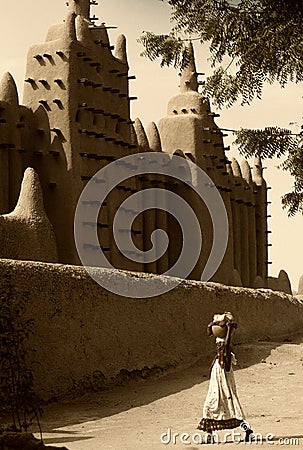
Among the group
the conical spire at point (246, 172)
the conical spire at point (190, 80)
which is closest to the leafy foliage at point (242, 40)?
the conical spire at point (190, 80)

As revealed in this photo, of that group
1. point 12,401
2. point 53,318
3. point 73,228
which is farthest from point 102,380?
point 73,228

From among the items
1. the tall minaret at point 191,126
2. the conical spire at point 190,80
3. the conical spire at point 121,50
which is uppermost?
the conical spire at point 190,80

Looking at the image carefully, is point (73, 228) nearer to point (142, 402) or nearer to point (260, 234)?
point (142, 402)

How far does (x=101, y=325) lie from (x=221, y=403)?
4.17m

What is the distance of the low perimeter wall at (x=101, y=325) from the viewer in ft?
40.5

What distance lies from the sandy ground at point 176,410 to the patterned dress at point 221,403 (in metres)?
0.25

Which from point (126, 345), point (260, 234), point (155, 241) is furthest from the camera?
point (260, 234)

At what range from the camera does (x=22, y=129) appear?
20469 millimetres

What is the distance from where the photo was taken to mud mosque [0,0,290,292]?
16.8m

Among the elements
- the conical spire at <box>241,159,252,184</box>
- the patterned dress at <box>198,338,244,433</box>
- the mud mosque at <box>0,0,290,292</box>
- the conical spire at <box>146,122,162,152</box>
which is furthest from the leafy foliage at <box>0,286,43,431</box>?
the conical spire at <box>241,159,252,184</box>

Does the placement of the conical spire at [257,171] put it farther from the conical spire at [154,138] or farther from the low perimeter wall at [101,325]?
the low perimeter wall at [101,325]

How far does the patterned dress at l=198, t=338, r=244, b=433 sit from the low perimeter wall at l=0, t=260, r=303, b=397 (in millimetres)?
2974

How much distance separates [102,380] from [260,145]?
439cm

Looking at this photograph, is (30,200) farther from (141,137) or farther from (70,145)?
(141,137)
